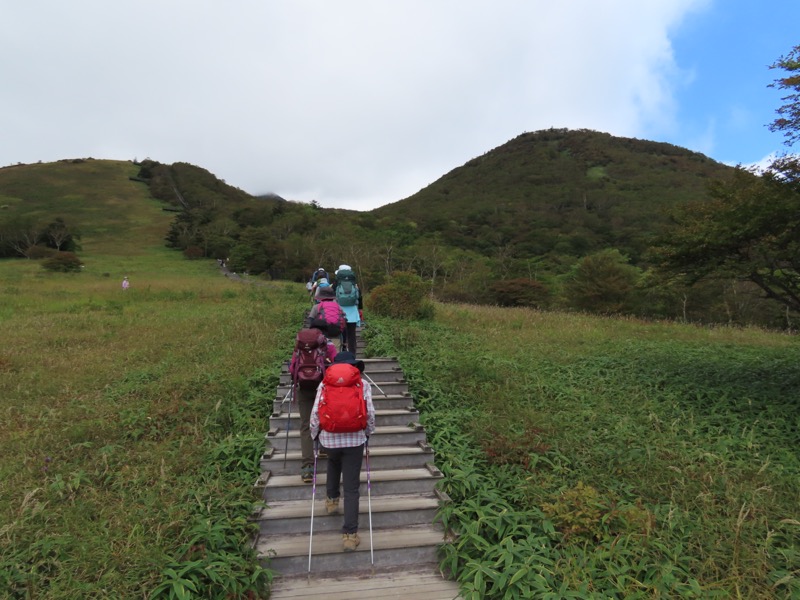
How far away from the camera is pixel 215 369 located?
8.69 m

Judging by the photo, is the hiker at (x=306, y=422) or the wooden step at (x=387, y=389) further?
the wooden step at (x=387, y=389)

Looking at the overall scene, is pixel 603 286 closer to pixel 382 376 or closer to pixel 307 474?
pixel 382 376

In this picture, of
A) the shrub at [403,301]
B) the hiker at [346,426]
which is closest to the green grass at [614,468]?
the hiker at [346,426]

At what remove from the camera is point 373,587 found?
13.9 ft

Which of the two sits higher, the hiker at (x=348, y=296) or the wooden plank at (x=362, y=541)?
the hiker at (x=348, y=296)

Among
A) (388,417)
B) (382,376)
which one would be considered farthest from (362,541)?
(382,376)

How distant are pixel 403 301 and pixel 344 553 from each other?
32.8 feet

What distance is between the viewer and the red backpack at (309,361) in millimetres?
5379

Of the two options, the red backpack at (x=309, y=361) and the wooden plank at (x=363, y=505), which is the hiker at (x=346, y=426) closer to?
the wooden plank at (x=363, y=505)

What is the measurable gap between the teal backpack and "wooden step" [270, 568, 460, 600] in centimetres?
502

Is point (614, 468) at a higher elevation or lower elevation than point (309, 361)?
lower

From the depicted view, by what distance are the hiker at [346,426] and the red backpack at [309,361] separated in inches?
29.8

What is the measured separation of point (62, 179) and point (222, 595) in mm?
116847

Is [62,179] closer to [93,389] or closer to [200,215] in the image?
[200,215]
